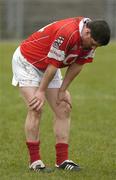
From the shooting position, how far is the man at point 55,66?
8.48 metres

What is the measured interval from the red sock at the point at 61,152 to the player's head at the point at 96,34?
1411 millimetres

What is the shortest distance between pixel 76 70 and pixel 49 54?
51 centimetres

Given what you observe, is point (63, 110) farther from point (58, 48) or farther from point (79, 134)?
point (79, 134)

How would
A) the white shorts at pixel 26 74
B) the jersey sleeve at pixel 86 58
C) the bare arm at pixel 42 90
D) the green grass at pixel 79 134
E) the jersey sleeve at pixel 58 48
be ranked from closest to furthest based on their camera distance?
the jersey sleeve at pixel 58 48, the bare arm at pixel 42 90, the jersey sleeve at pixel 86 58, the white shorts at pixel 26 74, the green grass at pixel 79 134

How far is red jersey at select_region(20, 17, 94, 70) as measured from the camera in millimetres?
8492

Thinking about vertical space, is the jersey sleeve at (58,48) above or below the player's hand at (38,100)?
above

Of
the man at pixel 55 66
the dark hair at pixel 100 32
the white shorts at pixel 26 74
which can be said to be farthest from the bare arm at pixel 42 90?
the dark hair at pixel 100 32

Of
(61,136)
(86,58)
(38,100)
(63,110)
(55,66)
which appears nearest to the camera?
(55,66)

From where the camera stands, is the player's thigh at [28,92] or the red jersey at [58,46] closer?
the red jersey at [58,46]

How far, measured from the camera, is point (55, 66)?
8.59 meters

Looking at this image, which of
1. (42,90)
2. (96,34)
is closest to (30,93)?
(42,90)

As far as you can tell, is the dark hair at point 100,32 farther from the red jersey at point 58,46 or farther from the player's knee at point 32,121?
the player's knee at point 32,121

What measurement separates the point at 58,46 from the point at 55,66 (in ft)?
0.78

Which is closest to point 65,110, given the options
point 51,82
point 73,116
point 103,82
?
point 51,82
